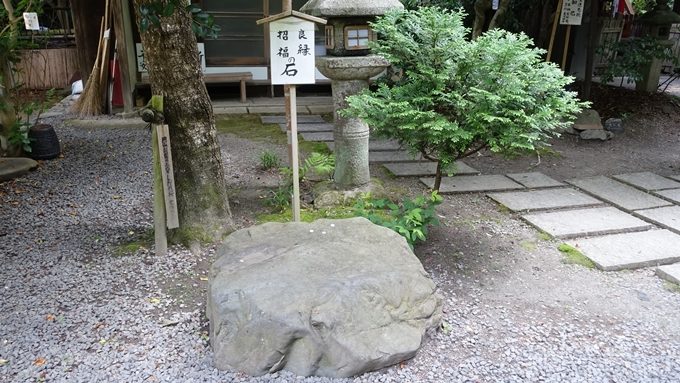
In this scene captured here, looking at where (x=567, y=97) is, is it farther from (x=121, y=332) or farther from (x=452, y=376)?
(x=121, y=332)

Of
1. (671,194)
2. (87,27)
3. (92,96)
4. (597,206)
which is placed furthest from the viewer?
(87,27)

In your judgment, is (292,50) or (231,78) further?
(231,78)

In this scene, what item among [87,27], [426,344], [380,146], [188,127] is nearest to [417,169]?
[380,146]

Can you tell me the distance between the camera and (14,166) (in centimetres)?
529

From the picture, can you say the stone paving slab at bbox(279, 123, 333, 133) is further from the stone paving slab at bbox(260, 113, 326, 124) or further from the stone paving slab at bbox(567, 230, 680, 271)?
the stone paving slab at bbox(567, 230, 680, 271)

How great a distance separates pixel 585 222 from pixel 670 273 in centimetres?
90

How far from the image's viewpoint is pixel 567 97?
3.25m

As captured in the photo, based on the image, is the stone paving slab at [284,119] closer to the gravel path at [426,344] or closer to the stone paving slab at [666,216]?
the gravel path at [426,344]

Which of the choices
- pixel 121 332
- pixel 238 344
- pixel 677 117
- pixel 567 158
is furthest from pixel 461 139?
pixel 677 117

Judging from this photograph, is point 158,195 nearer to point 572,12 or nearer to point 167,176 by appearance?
point 167,176

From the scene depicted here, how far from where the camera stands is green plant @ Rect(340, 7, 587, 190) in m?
3.07

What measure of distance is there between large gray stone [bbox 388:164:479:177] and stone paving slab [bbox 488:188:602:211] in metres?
0.69

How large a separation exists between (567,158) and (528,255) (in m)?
3.14

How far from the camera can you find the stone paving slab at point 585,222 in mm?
4027
